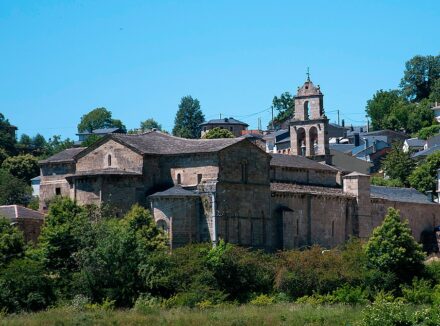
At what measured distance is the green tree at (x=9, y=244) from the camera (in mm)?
66938

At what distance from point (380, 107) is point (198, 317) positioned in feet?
291

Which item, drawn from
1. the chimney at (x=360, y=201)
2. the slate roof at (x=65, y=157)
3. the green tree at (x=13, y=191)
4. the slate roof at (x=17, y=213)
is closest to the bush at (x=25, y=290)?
the slate roof at (x=17, y=213)

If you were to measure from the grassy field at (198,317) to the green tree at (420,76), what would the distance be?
93.8 meters

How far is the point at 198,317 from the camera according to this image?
58.4 metres

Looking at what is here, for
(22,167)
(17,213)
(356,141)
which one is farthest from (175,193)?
(356,141)

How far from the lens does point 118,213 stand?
2805 inches

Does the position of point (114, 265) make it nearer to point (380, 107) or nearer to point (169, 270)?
point (169, 270)

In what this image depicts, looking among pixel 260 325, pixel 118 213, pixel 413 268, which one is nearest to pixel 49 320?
pixel 260 325

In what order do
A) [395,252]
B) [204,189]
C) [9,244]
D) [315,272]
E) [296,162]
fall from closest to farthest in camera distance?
[315,272]
[9,244]
[395,252]
[204,189]
[296,162]

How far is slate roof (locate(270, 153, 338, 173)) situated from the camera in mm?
80250

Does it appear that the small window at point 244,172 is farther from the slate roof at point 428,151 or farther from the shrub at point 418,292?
the slate roof at point 428,151

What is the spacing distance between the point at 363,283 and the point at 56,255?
1443 cm

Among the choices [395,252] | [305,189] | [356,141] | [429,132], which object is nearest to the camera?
[395,252]

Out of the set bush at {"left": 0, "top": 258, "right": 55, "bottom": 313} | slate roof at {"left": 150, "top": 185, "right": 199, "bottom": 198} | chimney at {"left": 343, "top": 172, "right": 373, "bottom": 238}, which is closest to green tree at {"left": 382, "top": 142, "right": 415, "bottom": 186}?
chimney at {"left": 343, "top": 172, "right": 373, "bottom": 238}
